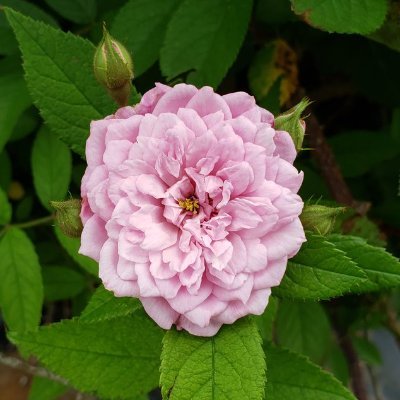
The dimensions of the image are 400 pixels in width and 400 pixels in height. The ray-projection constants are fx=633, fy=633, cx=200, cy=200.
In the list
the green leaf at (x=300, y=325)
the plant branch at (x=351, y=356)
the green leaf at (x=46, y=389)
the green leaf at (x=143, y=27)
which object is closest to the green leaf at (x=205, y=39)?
the green leaf at (x=143, y=27)

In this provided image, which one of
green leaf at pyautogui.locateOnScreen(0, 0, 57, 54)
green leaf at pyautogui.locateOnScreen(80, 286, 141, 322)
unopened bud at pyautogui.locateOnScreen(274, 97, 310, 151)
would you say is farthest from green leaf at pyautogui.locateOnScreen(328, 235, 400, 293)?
green leaf at pyautogui.locateOnScreen(0, 0, 57, 54)

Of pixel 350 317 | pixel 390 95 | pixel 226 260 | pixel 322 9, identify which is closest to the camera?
pixel 226 260

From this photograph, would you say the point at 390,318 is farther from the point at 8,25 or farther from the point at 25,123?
the point at 8,25

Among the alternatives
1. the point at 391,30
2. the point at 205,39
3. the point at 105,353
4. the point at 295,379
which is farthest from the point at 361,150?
the point at 105,353

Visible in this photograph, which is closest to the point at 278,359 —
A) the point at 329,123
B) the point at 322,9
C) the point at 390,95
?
the point at 322,9

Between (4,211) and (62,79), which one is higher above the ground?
(62,79)

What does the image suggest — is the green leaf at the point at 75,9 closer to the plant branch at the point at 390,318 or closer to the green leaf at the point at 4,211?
the green leaf at the point at 4,211

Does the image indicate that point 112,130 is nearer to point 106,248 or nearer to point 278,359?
point 106,248

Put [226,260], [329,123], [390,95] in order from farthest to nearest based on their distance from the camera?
[329,123] < [390,95] < [226,260]
